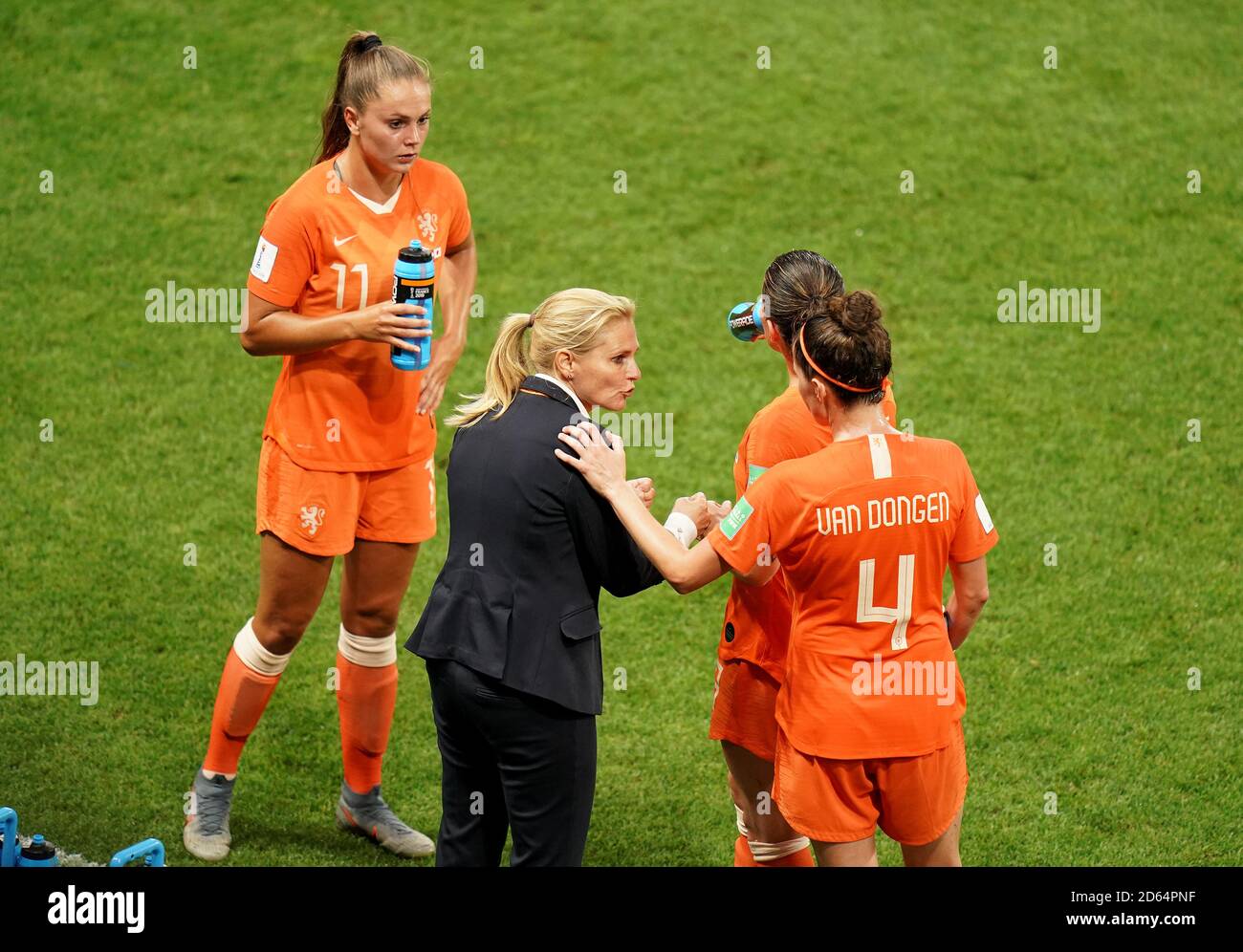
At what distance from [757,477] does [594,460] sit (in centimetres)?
52

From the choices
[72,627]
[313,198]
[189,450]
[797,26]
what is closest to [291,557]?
[313,198]

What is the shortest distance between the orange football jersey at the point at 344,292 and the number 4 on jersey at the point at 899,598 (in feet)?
6.01

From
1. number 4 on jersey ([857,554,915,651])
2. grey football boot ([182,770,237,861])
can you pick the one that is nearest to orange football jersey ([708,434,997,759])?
number 4 on jersey ([857,554,915,651])

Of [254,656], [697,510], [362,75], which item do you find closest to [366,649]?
[254,656]

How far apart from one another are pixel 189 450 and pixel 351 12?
14.3ft

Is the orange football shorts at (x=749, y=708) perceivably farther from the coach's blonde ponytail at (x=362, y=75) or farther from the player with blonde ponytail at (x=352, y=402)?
the coach's blonde ponytail at (x=362, y=75)

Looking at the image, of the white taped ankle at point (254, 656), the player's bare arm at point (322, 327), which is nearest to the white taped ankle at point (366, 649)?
the white taped ankle at point (254, 656)

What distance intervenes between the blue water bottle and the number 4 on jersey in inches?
63.9

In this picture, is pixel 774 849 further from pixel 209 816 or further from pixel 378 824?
pixel 209 816

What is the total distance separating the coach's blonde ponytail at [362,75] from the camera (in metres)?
4.43

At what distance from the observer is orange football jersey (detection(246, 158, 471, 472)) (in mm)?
4496

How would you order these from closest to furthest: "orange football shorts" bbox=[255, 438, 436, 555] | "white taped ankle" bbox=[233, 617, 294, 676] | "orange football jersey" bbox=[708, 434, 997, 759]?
"orange football jersey" bbox=[708, 434, 997, 759] → "orange football shorts" bbox=[255, 438, 436, 555] → "white taped ankle" bbox=[233, 617, 294, 676]

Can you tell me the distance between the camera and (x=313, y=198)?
4488 mm

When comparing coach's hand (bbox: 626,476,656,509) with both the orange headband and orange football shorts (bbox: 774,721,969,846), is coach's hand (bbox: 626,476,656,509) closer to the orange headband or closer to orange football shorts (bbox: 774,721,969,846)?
the orange headband
